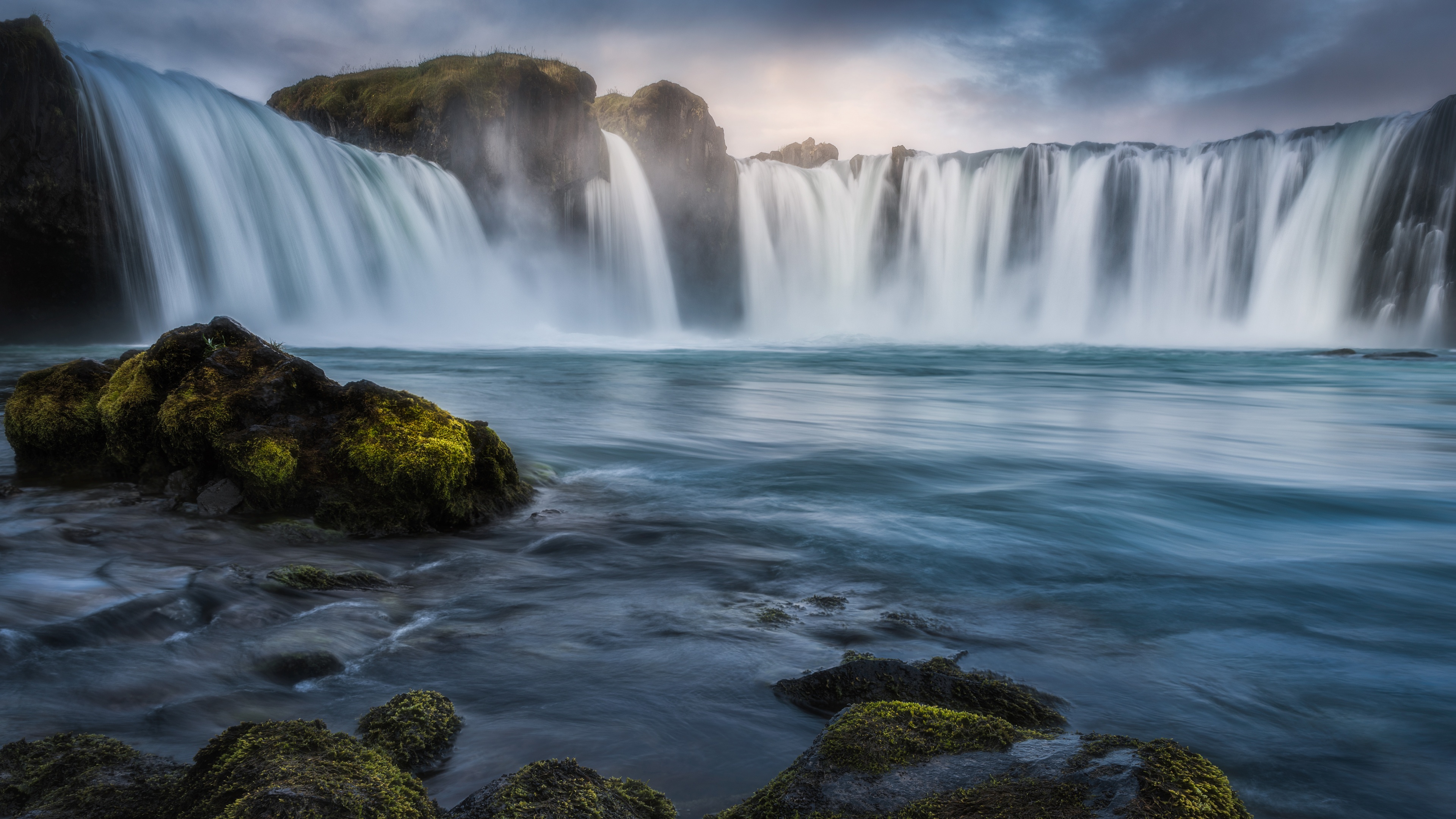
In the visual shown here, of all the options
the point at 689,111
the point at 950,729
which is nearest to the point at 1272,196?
the point at 689,111

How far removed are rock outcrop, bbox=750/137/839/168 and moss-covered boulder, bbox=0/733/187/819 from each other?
7013 cm

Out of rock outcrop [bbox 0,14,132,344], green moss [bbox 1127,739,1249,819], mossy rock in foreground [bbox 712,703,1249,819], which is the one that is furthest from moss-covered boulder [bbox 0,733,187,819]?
rock outcrop [bbox 0,14,132,344]

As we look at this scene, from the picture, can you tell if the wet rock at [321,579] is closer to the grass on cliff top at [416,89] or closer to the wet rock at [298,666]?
the wet rock at [298,666]

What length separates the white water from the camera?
19969mm

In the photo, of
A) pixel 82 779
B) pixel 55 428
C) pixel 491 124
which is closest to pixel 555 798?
pixel 82 779

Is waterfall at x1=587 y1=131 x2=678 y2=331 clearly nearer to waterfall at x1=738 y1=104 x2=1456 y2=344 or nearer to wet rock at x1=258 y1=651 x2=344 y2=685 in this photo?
waterfall at x1=738 y1=104 x2=1456 y2=344

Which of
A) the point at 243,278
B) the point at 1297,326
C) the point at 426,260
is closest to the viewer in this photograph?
the point at 243,278

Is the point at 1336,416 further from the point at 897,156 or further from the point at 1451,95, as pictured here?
the point at 897,156

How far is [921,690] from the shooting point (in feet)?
8.79

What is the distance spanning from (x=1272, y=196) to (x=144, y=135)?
43.0m

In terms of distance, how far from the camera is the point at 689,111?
45.7m

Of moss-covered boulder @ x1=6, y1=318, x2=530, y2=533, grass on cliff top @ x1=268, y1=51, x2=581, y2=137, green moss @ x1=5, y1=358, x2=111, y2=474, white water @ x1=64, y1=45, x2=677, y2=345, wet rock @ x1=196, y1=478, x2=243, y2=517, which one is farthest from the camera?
grass on cliff top @ x1=268, y1=51, x2=581, y2=137

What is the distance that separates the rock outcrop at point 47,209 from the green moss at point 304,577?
19.8m

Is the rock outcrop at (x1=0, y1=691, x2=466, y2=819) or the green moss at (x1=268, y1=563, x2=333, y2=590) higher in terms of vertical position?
the rock outcrop at (x1=0, y1=691, x2=466, y2=819)
